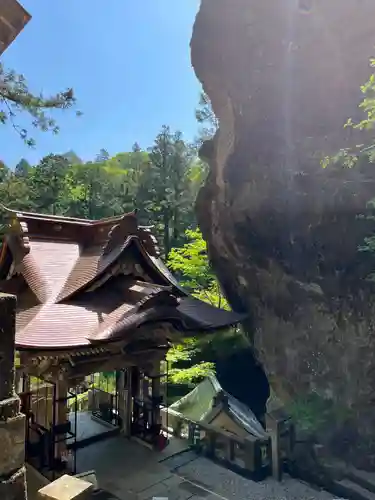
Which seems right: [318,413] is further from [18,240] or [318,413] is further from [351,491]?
[18,240]

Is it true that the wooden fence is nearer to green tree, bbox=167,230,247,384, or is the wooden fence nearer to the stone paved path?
the stone paved path

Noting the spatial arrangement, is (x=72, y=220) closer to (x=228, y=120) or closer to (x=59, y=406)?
(x=59, y=406)

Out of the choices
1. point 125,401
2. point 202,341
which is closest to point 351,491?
point 125,401

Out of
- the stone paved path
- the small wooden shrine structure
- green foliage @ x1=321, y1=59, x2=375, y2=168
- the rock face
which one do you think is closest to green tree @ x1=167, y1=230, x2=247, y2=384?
the rock face

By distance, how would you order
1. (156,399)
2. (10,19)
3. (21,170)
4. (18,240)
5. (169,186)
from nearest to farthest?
(10,19), (18,240), (156,399), (169,186), (21,170)

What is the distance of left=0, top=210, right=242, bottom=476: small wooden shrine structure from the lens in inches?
330

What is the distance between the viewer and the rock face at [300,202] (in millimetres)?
10312

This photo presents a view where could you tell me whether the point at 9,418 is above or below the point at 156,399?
above

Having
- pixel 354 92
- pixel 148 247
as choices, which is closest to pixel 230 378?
pixel 148 247

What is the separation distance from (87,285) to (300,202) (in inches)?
239

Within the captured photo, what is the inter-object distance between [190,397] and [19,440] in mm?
12465

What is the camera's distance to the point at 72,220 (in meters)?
11.7

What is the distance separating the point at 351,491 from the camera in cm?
950

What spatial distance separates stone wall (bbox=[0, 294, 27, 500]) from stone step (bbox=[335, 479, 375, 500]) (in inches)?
384
